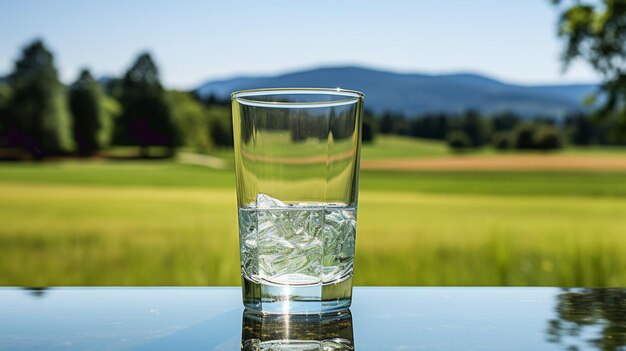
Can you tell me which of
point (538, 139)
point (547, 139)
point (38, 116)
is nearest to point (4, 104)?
point (38, 116)

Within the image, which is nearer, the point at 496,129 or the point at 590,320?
the point at 590,320

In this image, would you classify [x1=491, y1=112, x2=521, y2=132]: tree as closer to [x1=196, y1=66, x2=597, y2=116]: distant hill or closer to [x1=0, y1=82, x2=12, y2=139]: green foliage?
[x1=196, y1=66, x2=597, y2=116]: distant hill

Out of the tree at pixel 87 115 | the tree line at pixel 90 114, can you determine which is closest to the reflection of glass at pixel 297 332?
the tree line at pixel 90 114

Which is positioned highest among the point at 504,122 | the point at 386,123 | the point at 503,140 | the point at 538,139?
the point at 504,122

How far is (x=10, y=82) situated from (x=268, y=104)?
49767 mm

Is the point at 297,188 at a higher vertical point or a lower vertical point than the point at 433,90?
higher

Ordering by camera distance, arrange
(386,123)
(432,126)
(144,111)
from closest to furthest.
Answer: (432,126)
(386,123)
(144,111)

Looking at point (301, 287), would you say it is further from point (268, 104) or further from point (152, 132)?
point (152, 132)

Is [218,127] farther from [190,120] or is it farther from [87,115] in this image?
[87,115]

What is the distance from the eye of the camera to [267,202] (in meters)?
0.91

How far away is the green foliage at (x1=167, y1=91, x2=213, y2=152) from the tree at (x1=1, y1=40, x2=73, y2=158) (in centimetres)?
735

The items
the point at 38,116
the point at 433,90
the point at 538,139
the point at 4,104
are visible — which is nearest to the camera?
the point at 538,139

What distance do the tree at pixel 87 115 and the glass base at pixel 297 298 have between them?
47.9 m

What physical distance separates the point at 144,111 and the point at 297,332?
49.1 m
